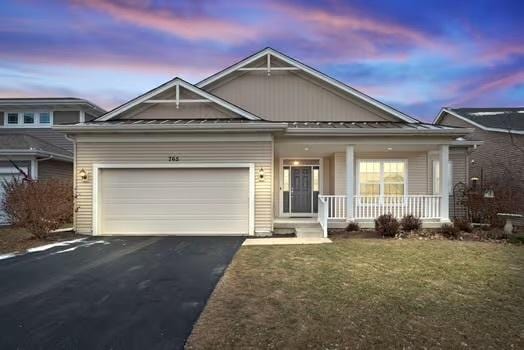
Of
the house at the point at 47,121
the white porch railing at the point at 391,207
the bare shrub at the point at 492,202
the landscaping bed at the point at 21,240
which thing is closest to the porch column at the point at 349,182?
the white porch railing at the point at 391,207

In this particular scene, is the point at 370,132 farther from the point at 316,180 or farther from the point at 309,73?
the point at 309,73

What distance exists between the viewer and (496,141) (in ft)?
59.5

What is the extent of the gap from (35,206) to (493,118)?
21.2 meters

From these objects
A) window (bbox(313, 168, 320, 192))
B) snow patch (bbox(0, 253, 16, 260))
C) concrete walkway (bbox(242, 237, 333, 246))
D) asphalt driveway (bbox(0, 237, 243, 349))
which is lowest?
snow patch (bbox(0, 253, 16, 260))

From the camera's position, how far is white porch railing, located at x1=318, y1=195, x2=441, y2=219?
37.9ft

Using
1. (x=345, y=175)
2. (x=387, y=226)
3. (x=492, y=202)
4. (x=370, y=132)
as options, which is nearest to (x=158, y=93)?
(x=370, y=132)

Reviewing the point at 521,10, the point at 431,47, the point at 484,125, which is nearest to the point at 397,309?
the point at 521,10

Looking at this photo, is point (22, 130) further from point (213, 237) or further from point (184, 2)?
point (213, 237)

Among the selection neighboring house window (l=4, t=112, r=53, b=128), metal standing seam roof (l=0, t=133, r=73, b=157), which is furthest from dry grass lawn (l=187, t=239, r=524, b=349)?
neighboring house window (l=4, t=112, r=53, b=128)

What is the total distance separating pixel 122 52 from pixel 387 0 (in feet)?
35.0

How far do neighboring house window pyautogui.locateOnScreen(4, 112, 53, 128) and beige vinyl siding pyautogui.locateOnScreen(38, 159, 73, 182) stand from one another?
A: 291 cm

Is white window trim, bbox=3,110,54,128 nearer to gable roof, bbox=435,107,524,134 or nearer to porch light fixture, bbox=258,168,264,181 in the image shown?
porch light fixture, bbox=258,168,264,181

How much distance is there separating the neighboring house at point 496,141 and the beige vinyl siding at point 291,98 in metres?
6.54

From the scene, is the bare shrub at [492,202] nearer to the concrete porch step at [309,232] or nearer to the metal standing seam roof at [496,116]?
the metal standing seam roof at [496,116]
